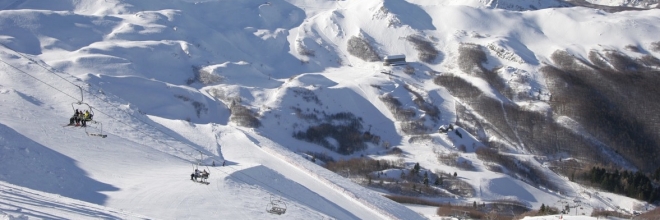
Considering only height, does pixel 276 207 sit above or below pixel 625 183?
above

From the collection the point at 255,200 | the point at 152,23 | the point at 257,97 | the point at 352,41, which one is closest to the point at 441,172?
the point at 257,97

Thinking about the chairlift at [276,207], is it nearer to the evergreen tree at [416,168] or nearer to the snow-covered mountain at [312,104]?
the snow-covered mountain at [312,104]

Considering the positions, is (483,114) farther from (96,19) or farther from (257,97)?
(96,19)

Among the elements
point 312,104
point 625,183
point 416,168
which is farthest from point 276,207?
point 312,104

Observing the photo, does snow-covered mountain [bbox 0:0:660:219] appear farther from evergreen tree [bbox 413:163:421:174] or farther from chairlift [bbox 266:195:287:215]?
evergreen tree [bbox 413:163:421:174]

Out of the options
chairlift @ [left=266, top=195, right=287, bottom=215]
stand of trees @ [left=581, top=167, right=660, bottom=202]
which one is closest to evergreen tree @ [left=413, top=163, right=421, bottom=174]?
stand of trees @ [left=581, top=167, right=660, bottom=202]

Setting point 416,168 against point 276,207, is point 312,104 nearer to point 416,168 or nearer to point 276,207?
point 416,168
